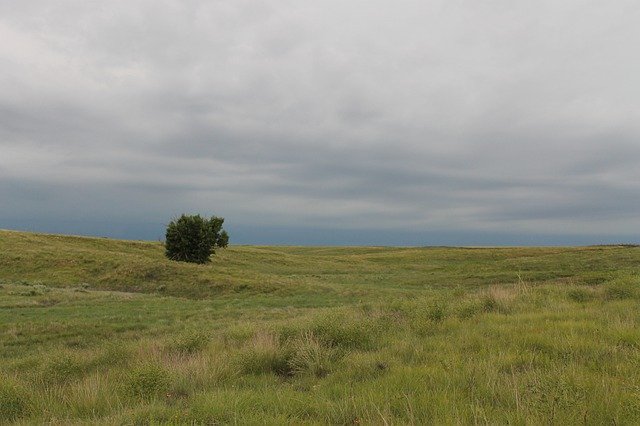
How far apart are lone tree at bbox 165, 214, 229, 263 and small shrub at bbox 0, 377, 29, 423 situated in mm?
52763

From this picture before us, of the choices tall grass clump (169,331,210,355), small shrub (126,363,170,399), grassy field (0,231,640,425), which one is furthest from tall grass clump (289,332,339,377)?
tall grass clump (169,331,210,355)

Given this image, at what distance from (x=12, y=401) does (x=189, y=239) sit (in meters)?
53.7

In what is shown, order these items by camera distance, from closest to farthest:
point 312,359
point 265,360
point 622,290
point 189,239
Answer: point 312,359, point 265,360, point 622,290, point 189,239

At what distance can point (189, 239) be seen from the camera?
5884 centimetres

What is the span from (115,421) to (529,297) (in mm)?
11508

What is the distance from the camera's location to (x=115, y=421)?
16.5ft

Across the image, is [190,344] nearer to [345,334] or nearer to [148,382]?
[345,334]

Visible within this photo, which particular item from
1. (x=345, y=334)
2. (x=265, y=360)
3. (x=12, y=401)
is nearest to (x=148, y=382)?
(x=12, y=401)

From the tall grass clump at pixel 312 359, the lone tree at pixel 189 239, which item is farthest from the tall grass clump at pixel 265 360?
the lone tree at pixel 189 239

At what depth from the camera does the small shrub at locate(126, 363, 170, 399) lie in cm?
643

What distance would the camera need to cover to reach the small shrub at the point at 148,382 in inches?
253

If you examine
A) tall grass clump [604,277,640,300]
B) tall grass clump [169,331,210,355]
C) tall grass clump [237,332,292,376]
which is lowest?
tall grass clump [169,331,210,355]

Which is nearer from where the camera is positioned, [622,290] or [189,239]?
[622,290]

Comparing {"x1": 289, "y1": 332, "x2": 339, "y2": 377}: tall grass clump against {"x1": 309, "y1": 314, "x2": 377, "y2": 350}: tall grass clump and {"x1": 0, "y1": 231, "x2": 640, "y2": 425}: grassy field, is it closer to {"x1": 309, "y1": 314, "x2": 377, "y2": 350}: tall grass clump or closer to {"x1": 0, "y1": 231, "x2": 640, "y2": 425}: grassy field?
{"x1": 0, "y1": 231, "x2": 640, "y2": 425}: grassy field
